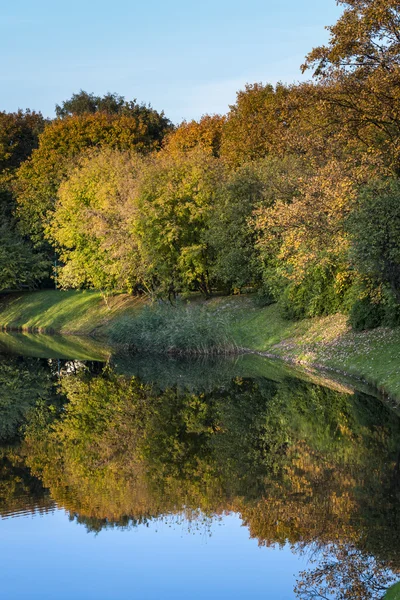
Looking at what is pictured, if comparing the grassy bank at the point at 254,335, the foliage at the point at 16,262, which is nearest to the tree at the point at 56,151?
the foliage at the point at 16,262

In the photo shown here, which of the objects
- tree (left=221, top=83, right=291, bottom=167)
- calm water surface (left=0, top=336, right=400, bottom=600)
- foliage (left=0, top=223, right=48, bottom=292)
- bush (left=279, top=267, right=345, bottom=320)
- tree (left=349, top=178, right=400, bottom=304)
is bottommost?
calm water surface (left=0, top=336, right=400, bottom=600)

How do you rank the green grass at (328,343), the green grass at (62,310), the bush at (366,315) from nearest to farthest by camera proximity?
the green grass at (328,343) → the bush at (366,315) → the green grass at (62,310)

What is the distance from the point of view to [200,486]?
573 inches

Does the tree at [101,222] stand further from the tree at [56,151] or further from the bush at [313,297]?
the bush at [313,297]

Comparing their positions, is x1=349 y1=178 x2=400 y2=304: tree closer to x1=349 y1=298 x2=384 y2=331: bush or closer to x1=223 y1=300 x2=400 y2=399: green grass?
x1=223 y1=300 x2=400 y2=399: green grass

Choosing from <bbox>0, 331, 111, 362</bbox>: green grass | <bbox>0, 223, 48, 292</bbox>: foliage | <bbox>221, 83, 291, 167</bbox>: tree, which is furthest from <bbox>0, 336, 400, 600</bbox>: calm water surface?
<bbox>0, 223, 48, 292</bbox>: foliage

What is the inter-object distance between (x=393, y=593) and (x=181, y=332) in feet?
94.0

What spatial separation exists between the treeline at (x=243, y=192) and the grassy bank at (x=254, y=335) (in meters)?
1.07

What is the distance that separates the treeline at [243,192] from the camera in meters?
27.6

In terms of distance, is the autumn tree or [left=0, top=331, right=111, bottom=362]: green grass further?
A: the autumn tree

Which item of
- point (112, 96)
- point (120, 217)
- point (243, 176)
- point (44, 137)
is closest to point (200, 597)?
point (243, 176)

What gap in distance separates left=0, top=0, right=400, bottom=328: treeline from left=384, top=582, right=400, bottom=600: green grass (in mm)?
15615

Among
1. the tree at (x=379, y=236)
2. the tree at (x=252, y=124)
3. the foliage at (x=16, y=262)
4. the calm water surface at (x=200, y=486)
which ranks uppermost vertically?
the tree at (x=252, y=124)

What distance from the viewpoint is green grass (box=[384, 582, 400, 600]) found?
8570mm
